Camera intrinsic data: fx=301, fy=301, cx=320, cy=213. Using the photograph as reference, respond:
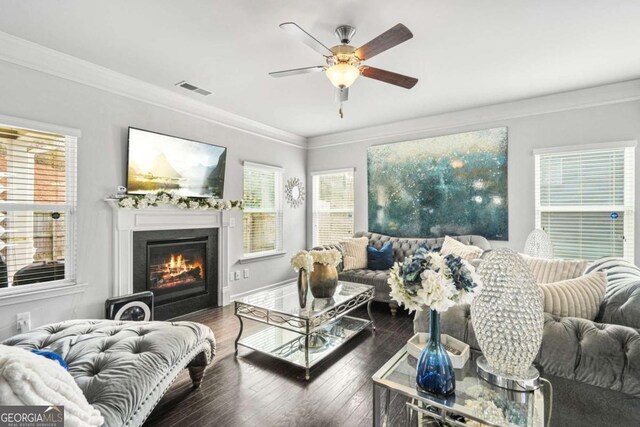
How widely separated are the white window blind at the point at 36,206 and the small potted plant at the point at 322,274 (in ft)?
7.62

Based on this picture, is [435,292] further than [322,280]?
No

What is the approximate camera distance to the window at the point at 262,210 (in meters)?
4.74

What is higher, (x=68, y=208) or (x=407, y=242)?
(x=68, y=208)

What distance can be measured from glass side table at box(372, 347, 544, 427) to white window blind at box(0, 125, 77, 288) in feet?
10.3

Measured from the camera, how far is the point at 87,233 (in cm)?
299

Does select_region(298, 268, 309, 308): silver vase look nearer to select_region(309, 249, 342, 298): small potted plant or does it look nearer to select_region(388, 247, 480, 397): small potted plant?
select_region(309, 249, 342, 298): small potted plant

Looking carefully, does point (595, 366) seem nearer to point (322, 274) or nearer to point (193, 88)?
point (322, 274)

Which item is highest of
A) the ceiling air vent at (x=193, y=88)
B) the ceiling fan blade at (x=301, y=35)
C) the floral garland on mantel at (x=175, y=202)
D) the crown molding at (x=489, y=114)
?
the ceiling air vent at (x=193, y=88)

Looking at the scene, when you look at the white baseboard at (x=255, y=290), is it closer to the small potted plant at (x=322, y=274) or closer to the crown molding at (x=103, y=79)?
the small potted plant at (x=322, y=274)

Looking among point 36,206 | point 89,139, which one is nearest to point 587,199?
point 89,139

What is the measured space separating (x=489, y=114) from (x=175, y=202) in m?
4.29

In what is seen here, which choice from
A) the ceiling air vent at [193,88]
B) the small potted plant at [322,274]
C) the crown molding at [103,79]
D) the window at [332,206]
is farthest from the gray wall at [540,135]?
the ceiling air vent at [193,88]

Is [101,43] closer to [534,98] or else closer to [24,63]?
[24,63]

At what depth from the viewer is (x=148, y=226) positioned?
3.43m
